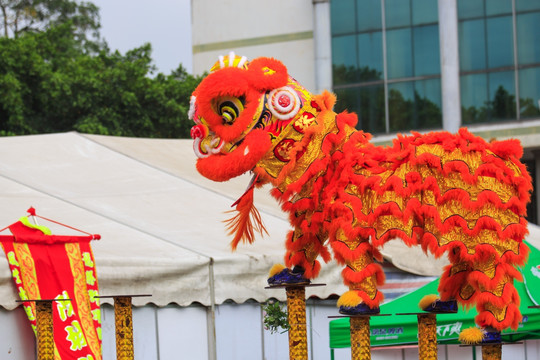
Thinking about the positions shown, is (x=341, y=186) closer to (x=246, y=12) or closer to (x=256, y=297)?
(x=256, y=297)

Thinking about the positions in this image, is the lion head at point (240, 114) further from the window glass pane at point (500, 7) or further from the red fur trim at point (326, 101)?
the window glass pane at point (500, 7)

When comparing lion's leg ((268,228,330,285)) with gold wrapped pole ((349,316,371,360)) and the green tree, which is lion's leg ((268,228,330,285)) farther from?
the green tree

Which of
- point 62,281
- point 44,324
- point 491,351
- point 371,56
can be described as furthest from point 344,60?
point 44,324

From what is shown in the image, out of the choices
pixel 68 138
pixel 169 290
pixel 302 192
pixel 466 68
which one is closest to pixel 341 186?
pixel 302 192

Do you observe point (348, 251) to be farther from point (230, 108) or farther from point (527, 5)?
point (527, 5)

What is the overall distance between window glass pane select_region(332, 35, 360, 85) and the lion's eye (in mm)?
11240

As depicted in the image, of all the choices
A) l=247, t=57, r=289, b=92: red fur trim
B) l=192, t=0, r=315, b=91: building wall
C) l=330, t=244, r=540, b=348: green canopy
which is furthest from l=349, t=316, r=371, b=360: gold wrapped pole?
l=192, t=0, r=315, b=91: building wall

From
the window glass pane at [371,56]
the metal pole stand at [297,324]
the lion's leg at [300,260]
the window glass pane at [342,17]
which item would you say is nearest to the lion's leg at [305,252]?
the lion's leg at [300,260]

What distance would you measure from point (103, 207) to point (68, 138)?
65.6 inches

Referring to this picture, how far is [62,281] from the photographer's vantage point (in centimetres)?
546

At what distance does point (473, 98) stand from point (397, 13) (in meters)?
1.77

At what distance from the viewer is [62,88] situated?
53.4ft

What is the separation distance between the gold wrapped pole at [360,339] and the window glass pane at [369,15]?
1146 cm

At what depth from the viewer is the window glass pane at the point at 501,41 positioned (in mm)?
14648
